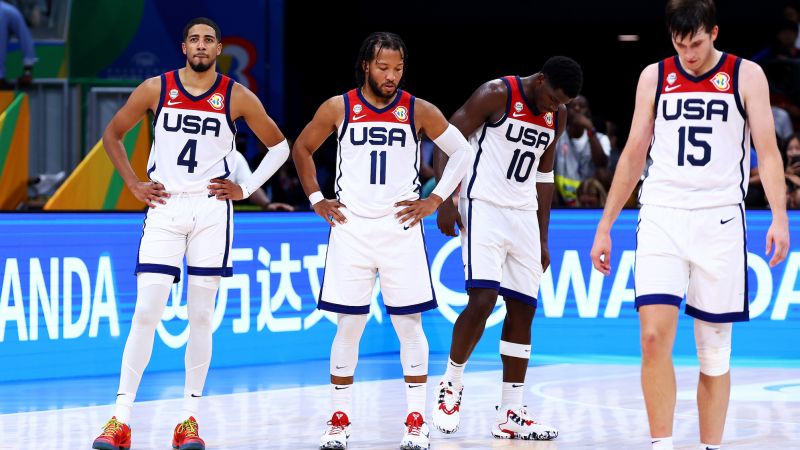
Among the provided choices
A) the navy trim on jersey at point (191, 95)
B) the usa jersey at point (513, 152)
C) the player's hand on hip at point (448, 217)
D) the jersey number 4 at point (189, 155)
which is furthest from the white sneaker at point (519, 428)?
the navy trim on jersey at point (191, 95)

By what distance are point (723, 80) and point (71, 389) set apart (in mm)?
4999

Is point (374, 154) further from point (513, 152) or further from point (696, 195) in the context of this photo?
point (696, 195)

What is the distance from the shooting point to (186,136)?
22.3 feet

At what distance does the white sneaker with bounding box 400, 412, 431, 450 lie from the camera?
6.78 meters

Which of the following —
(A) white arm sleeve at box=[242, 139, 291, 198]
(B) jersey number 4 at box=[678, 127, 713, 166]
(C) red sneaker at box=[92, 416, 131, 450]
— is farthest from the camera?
(A) white arm sleeve at box=[242, 139, 291, 198]

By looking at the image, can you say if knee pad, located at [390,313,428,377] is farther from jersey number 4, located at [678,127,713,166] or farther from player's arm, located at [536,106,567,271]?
jersey number 4, located at [678,127,713,166]

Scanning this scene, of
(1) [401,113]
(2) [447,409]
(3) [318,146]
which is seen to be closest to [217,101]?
(3) [318,146]

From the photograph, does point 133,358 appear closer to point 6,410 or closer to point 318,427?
point 318,427

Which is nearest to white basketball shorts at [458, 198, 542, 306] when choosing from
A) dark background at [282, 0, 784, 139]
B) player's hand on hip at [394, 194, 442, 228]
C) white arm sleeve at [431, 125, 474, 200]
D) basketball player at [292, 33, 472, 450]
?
white arm sleeve at [431, 125, 474, 200]

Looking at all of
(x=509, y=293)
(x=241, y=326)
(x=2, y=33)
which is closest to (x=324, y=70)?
(x=2, y=33)

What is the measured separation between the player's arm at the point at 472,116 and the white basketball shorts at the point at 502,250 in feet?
0.40

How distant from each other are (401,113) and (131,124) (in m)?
1.35

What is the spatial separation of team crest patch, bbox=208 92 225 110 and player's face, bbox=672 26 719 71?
2.30 meters

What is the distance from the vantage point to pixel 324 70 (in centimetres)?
A: 1775
